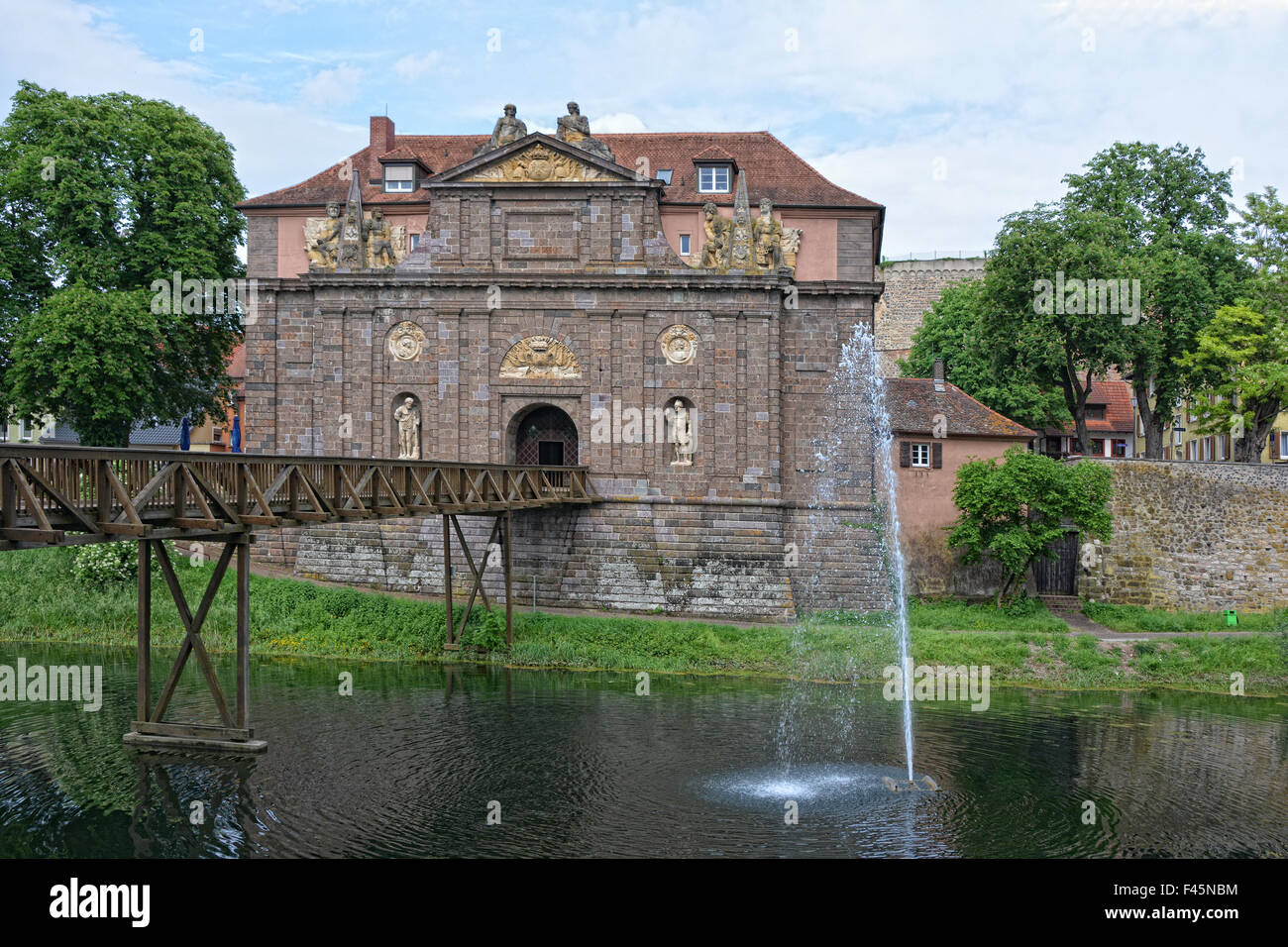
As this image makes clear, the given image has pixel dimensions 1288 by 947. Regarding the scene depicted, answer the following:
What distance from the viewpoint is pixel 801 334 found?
34281 mm

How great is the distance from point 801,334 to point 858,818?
20.2 meters

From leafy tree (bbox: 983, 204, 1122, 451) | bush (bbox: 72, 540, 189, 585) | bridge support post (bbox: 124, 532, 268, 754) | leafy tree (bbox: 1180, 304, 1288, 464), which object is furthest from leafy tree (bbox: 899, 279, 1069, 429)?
bush (bbox: 72, 540, 189, 585)

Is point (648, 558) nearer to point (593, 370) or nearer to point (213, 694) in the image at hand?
point (593, 370)

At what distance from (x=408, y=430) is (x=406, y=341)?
282cm

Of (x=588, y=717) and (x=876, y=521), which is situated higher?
(x=876, y=521)

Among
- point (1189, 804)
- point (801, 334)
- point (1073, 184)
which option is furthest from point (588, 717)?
point (1073, 184)

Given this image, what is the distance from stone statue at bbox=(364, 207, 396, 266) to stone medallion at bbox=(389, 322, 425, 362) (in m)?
2.09

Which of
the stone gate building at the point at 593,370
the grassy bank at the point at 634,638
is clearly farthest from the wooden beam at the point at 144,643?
the stone gate building at the point at 593,370

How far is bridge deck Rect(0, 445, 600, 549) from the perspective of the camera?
13758 millimetres

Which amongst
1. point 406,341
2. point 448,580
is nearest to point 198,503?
point 448,580

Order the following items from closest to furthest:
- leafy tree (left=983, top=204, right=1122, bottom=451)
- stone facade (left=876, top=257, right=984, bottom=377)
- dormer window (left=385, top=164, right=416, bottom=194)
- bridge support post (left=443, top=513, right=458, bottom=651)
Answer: bridge support post (left=443, top=513, right=458, bottom=651) → leafy tree (left=983, top=204, right=1122, bottom=451) → dormer window (left=385, top=164, right=416, bottom=194) → stone facade (left=876, top=257, right=984, bottom=377)

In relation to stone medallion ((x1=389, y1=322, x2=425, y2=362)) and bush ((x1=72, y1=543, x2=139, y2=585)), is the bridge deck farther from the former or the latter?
bush ((x1=72, y1=543, x2=139, y2=585))

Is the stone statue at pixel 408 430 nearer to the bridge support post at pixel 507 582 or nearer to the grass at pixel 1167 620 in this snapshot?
the bridge support post at pixel 507 582
